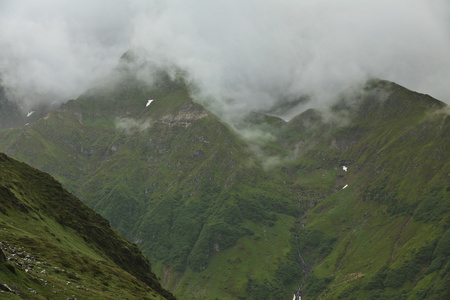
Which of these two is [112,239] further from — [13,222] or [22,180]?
[13,222]

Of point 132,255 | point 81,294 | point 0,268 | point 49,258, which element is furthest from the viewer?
point 132,255

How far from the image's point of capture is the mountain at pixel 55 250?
77.8m

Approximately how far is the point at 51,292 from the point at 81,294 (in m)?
11.0

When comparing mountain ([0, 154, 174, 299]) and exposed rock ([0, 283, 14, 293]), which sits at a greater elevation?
mountain ([0, 154, 174, 299])

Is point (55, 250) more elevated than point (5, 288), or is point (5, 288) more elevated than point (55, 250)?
point (55, 250)

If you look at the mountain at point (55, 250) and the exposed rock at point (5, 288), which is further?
the mountain at point (55, 250)

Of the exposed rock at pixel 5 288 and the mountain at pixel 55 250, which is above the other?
the mountain at pixel 55 250

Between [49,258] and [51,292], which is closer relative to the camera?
[51,292]

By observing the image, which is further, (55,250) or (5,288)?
(55,250)

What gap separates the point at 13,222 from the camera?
12875 cm

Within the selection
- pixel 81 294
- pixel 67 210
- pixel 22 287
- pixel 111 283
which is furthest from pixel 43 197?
pixel 22 287

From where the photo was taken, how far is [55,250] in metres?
115

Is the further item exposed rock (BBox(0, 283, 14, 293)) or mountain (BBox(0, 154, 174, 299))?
mountain (BBox(0, 154, 174, 299))

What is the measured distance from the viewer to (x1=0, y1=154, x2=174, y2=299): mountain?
77.8m
